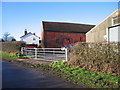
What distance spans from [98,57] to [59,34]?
29648mm

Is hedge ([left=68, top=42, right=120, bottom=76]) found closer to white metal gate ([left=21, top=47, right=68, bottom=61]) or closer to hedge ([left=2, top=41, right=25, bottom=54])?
white metal gate ([left=21, top=47, right=68, bottom=61])

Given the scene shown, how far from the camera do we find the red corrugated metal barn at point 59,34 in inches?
1437

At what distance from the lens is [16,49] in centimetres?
2033

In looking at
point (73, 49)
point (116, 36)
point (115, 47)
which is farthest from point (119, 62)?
point (116, 36)

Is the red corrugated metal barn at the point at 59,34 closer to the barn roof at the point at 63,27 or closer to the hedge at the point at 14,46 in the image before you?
the barn roof at the point at 63,27

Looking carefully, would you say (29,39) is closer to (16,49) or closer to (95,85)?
(16,49)

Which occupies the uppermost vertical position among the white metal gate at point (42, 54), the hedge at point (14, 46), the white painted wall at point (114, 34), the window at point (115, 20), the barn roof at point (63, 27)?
the barn roof at point (63, 27)

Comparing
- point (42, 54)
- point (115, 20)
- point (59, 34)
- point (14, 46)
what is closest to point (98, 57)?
point (115, 20)

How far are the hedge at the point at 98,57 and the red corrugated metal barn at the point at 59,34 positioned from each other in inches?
1045

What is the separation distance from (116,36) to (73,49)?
5.50m

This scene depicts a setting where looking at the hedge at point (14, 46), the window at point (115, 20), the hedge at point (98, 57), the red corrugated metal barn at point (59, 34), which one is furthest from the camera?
the red corrugated metal barn at point (59, 34)

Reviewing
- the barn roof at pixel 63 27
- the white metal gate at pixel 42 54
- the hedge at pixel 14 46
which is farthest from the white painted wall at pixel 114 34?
the barn roof at pixel 63 27

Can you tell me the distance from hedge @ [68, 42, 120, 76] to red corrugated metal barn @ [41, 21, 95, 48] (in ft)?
87.1

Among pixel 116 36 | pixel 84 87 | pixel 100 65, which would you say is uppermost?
pixel 116 36
